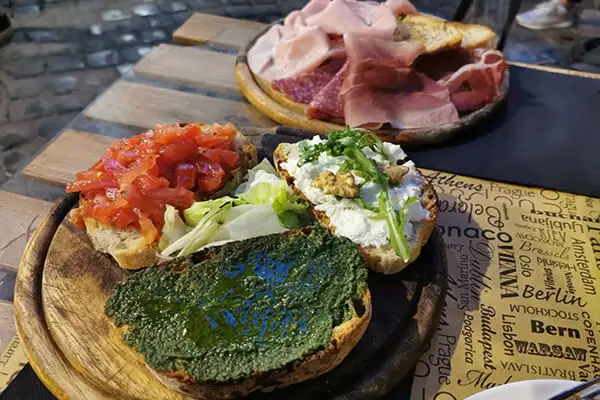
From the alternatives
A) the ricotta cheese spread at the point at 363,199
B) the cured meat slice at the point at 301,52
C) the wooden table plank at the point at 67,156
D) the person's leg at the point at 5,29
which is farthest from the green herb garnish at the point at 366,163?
the person's leg at the point at 5,29

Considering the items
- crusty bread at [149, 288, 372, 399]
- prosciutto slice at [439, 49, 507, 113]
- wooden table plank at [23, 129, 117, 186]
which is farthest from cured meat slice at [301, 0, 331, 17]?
crusty bread at [149, 288, 372, 399]

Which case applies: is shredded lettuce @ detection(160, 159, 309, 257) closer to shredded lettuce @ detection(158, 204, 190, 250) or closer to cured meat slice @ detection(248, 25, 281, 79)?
shredded lettuce @ detection(158, 204, 190, 250)

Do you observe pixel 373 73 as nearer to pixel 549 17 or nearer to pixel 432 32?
pixel 432 32

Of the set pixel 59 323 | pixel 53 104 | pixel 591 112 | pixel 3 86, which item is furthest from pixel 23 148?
pixel 591 112

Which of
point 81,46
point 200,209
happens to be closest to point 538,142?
point 200,209

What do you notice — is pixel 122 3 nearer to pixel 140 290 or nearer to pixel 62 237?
pixel 62 237

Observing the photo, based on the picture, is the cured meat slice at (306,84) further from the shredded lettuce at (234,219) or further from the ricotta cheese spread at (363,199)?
the shredded lettuce at (234,219)
